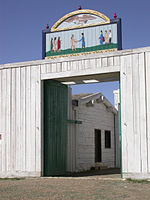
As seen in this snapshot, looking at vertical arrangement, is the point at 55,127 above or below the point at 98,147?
above

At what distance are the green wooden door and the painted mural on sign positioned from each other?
1535mm

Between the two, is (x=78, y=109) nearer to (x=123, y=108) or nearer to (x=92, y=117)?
(x=92, y=117)

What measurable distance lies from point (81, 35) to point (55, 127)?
391 cm

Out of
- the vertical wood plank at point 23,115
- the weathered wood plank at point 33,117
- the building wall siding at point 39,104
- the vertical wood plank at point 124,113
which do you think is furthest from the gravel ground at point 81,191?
the vertical wood plank at point 23,115

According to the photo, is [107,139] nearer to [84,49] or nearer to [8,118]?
[8,118]

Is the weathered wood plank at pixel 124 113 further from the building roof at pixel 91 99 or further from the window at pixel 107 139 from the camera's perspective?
the window at pixel 107 139

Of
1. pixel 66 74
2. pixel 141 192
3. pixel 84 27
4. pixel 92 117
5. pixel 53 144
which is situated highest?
pixel 84 27

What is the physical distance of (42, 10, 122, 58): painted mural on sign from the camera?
45.9 feet

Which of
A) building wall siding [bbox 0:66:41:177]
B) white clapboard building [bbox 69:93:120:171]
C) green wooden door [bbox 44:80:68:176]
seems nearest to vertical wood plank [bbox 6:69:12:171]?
building wall siding [bbox 0:66:41:177]

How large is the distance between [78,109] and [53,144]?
4.02 m

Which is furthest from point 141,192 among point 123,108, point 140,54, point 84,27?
point 84,27

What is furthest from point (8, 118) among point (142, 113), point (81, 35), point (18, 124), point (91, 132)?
point (91, 132)

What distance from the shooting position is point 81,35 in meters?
14.5

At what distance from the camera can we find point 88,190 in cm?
1012
